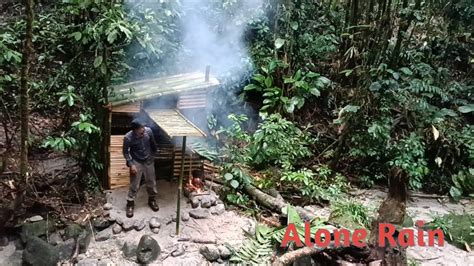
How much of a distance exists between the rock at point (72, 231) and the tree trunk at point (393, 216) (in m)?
4.11

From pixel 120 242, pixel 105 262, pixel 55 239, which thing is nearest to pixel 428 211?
pixel 120 242

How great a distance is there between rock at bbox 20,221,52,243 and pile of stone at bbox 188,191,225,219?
210 cm

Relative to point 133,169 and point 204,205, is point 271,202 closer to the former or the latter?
point 204,205

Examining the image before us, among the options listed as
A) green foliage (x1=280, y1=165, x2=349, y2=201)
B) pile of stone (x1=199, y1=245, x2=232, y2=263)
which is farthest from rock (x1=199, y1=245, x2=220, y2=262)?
green foliage (x1=280, y1=165, x2=349, y2=201)

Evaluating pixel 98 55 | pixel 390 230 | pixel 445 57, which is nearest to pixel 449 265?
pixel 390 230

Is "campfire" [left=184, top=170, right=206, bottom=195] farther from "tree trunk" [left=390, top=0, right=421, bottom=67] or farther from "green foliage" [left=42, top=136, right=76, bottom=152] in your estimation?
"tree trunk" [left=390, top=0, right=421, bottom=67]

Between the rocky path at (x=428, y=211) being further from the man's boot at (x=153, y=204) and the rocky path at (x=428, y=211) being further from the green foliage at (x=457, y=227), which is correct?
the man's boot at (x=153, y=204)

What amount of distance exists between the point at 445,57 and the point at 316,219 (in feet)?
18.9

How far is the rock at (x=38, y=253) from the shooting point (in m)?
5.39

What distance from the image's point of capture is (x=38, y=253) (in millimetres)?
5418

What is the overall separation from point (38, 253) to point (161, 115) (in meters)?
2.49

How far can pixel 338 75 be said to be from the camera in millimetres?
9758

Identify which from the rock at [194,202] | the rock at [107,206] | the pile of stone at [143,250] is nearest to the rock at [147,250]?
the pile of stone at [143,250]

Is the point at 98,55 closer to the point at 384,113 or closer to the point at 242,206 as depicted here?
the point at 242,206
